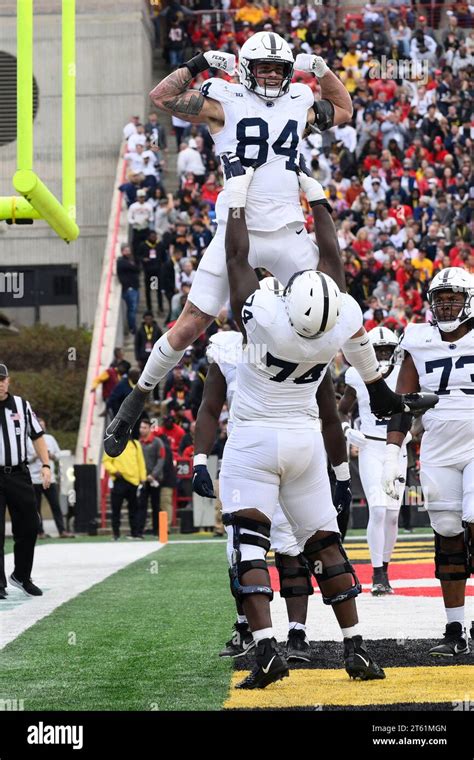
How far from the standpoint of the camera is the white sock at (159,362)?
7.67 m

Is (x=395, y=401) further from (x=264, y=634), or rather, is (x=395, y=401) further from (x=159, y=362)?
(x=264, y=634)

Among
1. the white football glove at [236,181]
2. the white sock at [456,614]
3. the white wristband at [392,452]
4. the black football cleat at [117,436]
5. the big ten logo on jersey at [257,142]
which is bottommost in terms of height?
the white sock at [456,614]

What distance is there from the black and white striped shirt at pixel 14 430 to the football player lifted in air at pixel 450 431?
4.13 m

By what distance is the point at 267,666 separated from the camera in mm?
6297

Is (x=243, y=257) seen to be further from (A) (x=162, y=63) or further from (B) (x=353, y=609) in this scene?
(A) (x=162, y=63)

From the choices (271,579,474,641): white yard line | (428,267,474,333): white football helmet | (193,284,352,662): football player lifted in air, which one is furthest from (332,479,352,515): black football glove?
(428,267,474,333): white football helmet

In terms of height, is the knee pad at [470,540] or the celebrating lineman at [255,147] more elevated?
the celebrating lineman at [255,147]

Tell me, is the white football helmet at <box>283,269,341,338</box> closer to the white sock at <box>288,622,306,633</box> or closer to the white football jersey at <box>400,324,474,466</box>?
the white football jersey at <box>400,324,474,466</box>

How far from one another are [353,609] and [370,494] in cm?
459

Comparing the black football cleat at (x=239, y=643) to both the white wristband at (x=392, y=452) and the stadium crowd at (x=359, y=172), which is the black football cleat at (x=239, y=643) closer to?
the white wristband at (x=392, y=452)

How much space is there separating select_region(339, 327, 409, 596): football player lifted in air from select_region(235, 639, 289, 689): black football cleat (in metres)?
4.68

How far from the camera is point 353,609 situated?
22.3 feet

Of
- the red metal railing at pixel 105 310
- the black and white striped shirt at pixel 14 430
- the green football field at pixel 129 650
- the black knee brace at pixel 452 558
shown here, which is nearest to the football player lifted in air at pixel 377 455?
the green football field at pixel 129 650
